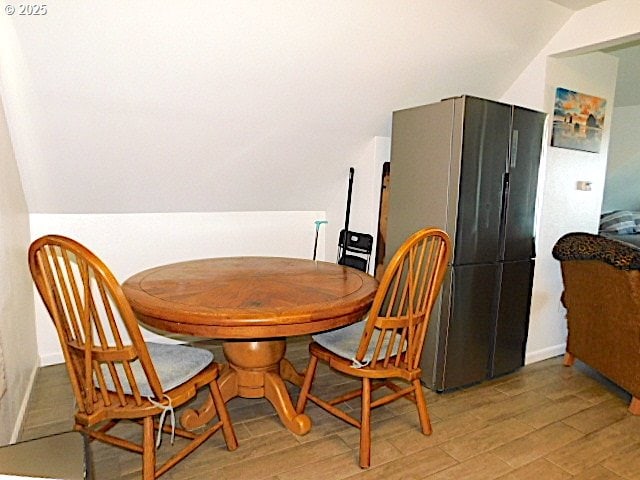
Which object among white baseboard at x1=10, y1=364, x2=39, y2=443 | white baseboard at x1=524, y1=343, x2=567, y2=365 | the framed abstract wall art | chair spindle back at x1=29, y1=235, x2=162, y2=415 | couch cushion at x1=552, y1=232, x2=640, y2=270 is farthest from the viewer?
white baseboard at x1=524, y1=343, x2=567, y2=365

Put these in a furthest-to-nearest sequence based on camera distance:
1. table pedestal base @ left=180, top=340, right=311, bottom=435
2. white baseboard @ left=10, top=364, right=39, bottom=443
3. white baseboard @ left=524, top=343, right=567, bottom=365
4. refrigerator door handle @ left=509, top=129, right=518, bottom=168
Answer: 1. white baseboard @ left=524, top=343, right=567, bottom=365
2. refrigerator door handle @ left=509, top=129, right=518, bottom=168
3. table pedestal base @ left=180, top=340, right=311, bottom=435
4. white baseboard @ left=10, top=364, right=39, bottom=443

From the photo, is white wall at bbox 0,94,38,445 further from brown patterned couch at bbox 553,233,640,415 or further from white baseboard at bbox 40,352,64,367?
brown patterned couch at bbox 553,233,640,415

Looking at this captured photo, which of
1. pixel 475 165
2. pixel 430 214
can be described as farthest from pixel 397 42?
pixel 430 214

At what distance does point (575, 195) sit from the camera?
3211 mm

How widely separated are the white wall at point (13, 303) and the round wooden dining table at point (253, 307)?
0.61 meters

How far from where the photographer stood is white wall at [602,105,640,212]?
4457 millimetres

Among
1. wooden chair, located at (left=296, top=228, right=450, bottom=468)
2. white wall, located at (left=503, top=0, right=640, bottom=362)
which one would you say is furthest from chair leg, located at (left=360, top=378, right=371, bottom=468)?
white wall, located at (left=503, top=0, right=640, bottom=362)

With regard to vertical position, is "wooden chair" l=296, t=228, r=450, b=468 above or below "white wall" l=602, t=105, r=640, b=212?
below

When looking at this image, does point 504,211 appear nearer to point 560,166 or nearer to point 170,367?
point 560,166

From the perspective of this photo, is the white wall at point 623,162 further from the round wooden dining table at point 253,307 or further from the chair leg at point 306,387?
the chair leg at point 306,387

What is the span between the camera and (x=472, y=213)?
2.50m

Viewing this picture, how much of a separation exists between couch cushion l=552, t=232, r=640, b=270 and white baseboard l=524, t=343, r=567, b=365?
2.47ft

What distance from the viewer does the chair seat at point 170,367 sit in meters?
1.61

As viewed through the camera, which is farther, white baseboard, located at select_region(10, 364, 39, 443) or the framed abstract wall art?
the framed abstract wall art
